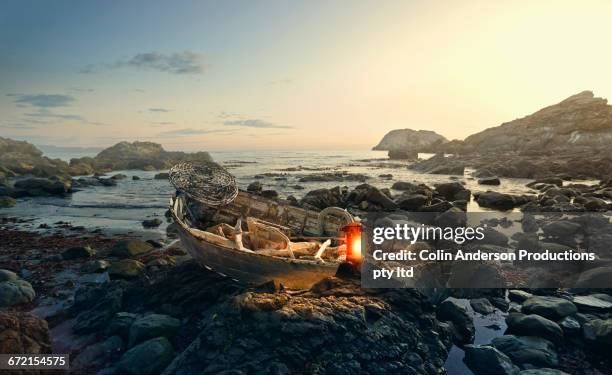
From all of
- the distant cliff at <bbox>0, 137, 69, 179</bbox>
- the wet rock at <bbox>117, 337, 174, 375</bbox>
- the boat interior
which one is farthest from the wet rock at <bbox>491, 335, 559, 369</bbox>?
the distant cliff at <bbox>0, 137, 69, 179</bbox>

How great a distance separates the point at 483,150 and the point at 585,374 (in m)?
121

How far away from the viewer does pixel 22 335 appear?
8.14 m

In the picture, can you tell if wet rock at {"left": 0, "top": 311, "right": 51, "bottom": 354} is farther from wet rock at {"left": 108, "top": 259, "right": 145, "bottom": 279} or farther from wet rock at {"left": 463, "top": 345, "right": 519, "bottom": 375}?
wet rock at {"left": 463, "top": 345, "right": 519, "bottom": 375}

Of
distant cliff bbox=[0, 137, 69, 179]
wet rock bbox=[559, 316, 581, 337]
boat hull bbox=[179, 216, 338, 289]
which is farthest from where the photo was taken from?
distant cliff bbox=[0, 137, 69, 179]

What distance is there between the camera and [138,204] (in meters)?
35.2

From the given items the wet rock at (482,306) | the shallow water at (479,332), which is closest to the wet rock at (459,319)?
the shallow water at (479,332)

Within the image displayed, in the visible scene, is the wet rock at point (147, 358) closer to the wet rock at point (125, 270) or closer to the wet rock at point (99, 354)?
the wet rock at point (99, 354)

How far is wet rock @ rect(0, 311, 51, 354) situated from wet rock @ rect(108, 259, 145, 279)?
4.77 m

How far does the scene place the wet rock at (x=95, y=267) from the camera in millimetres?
14726

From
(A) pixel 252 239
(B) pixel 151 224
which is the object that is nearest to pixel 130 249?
(A) pixel 252 239

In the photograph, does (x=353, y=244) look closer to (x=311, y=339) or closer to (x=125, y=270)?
(x=311, y=339)

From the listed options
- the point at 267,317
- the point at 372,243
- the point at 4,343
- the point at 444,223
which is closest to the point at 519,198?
the point at 444,223

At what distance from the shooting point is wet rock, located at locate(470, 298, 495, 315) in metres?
11.4

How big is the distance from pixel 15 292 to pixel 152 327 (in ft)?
20.7
